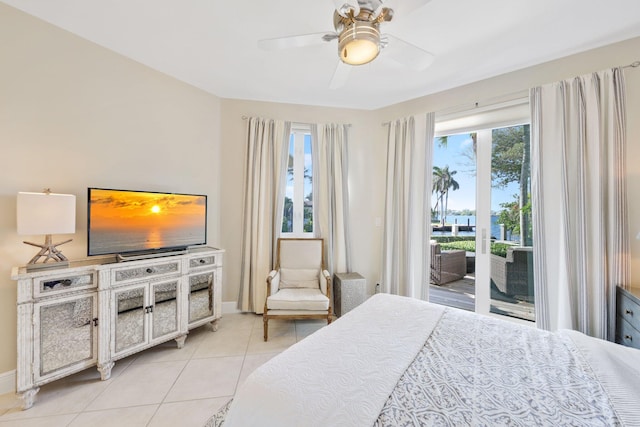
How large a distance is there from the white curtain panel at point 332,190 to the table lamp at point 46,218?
2.31 m

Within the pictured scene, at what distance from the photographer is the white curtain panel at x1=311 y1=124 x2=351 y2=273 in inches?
127

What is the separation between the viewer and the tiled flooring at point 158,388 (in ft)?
5.09

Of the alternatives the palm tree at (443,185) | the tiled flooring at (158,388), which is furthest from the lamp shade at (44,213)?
the palm tree at (443,185)

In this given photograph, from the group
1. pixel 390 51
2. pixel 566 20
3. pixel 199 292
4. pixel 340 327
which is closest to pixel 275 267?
pixel 199 292

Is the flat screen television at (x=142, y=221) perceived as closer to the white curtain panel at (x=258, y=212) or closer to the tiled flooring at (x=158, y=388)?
the white curtain panel at (x=258, y=212)

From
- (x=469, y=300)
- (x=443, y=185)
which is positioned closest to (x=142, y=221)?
(x=443, y=185)

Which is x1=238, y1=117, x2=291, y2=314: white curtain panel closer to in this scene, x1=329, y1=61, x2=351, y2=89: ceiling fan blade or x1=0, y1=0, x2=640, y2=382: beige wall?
x1=0, y1=0, x2=640, y2=382: beige wall

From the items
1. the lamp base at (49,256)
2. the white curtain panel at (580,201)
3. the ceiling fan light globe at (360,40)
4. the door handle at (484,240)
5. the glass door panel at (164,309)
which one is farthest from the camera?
the door handle at (484,240)

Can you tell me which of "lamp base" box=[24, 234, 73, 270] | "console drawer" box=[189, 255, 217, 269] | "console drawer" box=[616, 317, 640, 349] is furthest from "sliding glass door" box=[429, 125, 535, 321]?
"lamp base" box=[24, 234, 73, 270]

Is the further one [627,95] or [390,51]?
[627,95]

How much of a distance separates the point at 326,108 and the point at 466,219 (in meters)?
2.25

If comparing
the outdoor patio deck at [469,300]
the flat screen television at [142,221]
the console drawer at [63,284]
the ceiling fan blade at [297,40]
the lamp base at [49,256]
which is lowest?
the outdoor patio deck at [469,300]

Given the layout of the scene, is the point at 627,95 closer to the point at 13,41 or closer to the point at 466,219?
the point at 466,219

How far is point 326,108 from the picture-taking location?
10.8 ft
